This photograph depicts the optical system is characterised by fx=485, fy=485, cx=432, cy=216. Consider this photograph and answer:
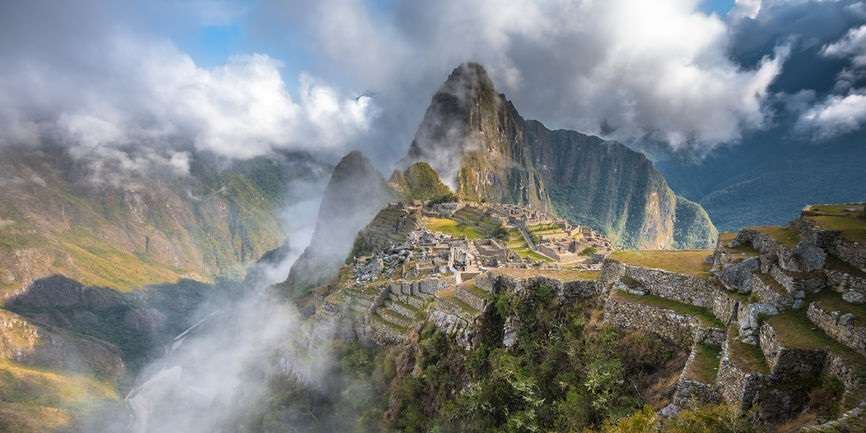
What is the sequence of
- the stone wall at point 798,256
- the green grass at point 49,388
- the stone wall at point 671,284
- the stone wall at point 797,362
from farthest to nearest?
the green grass at point 49,388
the stone wall at point 671,284
the stone wall at point 798,256
the stone wall at point 797,362

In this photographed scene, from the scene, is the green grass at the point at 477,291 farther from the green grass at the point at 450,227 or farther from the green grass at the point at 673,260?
the green grass at the point at 450,227

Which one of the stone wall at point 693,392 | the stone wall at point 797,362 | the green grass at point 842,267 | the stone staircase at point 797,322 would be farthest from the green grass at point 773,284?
the stone wall at point 693,392

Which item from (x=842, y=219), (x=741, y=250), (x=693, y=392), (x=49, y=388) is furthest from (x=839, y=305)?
(x=49, y=388)

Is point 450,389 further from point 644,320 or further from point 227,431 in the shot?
point 227,431

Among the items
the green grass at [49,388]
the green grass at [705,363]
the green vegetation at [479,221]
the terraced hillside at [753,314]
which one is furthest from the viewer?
the green grass at [49,388]

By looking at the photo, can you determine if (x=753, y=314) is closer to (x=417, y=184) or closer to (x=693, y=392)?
(x=693, y=392)
